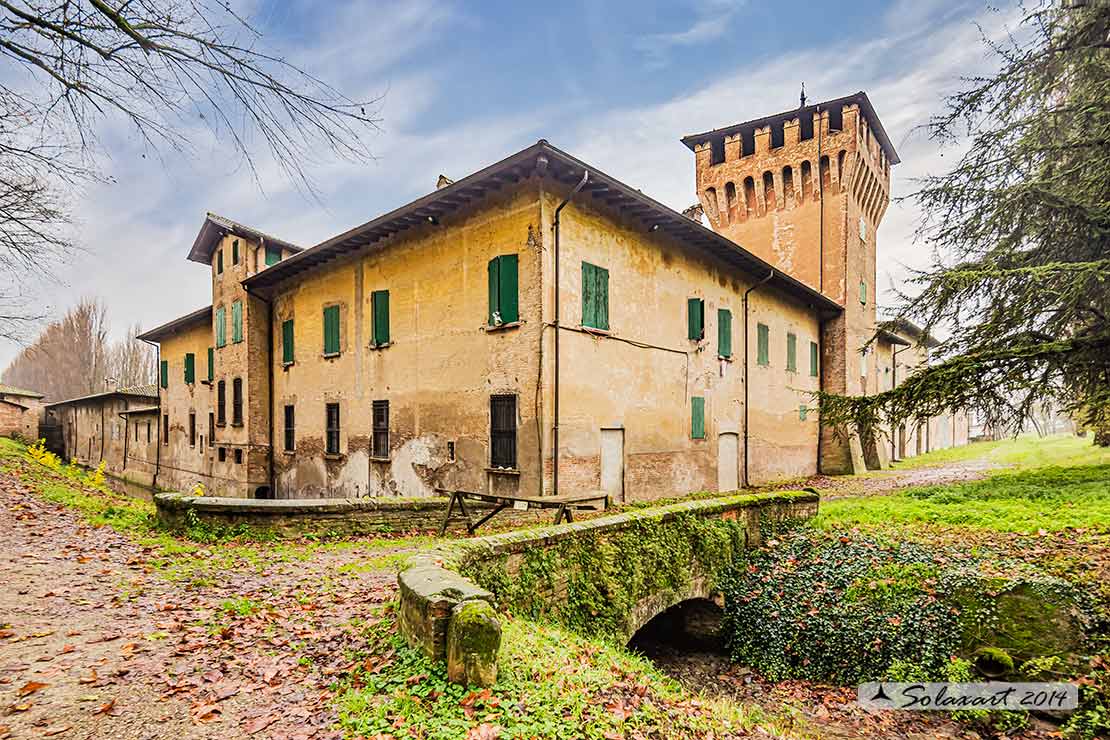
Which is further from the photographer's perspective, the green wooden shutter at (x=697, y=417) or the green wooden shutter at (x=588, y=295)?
the green wooden shutter at (x=697, y=417)

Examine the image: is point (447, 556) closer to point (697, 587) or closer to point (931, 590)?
point (697, 587)

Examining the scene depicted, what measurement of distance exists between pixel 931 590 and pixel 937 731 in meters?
1.80

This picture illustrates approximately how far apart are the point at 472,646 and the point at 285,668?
1.58 metres

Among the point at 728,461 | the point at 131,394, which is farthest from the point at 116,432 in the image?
the point at 728,461

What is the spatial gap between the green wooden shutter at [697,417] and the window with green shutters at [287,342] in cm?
1255

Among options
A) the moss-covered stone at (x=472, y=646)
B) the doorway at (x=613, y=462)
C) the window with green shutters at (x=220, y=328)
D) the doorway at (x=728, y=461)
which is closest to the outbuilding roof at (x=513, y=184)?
the window with green shutters at (x=220, y=328)

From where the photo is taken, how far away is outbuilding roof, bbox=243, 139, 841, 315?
10242 mm

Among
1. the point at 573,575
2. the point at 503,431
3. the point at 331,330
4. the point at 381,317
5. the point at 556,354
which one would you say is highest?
the point at 381,317

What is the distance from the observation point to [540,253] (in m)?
10.5

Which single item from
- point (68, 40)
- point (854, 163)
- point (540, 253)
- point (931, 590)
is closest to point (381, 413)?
point (540, 253)

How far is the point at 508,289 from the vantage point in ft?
36.0

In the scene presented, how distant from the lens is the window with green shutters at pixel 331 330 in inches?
598

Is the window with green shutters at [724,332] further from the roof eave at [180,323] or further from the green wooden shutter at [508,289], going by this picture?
the roof eave at [180,323]

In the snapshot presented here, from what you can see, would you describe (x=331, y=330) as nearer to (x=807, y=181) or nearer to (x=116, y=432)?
(x=807, y=181)
